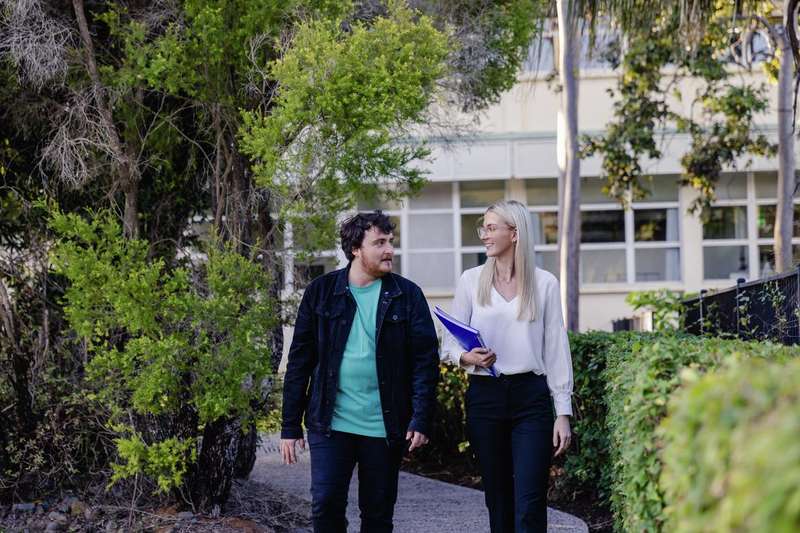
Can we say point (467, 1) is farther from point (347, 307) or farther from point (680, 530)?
point (680, 530)

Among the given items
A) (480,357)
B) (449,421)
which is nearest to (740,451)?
(480,357)

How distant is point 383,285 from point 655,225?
770 inches

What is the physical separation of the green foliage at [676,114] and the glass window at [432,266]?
7.24 meters

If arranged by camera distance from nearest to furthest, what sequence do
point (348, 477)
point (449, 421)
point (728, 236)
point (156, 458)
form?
point (348, 477), point (156, 458), point (449, 421), point (728, 236)

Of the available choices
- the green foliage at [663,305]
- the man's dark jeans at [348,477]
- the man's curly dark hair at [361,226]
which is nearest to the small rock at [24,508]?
the man's dark jeans at [348,477]

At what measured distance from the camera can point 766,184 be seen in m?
23.8

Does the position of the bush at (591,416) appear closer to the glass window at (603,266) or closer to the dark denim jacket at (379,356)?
the dark denim jacket at (379,356)

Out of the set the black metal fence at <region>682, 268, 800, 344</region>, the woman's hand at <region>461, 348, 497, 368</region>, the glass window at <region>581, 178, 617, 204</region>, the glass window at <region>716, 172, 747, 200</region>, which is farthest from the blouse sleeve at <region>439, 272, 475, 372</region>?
the glass window at <region>716, 172, 747, 200</region>

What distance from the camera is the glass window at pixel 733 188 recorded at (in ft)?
78.0

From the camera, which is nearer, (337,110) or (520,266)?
(520,266)

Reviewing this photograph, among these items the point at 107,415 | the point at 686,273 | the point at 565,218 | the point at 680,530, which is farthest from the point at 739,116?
the point at 680,530

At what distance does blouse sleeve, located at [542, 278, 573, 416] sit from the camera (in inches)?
212

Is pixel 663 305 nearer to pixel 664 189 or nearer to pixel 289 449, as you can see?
pixel 289 449

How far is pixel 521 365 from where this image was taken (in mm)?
5340
